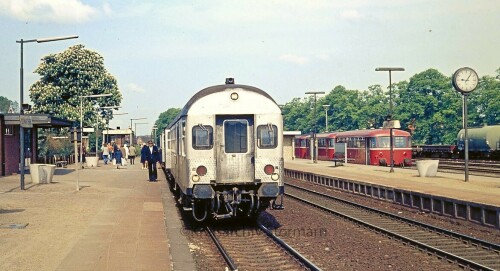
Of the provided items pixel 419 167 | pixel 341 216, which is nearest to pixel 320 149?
pixel 419 167

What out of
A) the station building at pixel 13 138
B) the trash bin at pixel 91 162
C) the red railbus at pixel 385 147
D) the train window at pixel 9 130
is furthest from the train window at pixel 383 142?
the train window at pixel 9 130

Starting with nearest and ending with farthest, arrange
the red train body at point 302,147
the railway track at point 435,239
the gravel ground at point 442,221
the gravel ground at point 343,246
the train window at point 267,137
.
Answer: the gravel ground at point 343,246
the railway track at point 435,239
the train window at point 267,137
the gravel ground at point 442,221
the red train body at point 302,147

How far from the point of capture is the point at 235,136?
13719mm

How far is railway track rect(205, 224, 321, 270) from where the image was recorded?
10.2 meters

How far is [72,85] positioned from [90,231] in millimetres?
48915

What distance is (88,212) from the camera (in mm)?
16391

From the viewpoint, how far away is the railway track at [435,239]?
1067 cm

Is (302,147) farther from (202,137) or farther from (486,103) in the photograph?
(202,137)

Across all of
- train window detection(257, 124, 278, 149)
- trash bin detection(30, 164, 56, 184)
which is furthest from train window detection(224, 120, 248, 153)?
trash bin detection(30, 164, 56, 184)

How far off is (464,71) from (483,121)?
2143 inches

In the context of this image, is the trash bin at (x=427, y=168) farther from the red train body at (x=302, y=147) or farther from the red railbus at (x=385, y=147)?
the red train body at (x=302, y=147)

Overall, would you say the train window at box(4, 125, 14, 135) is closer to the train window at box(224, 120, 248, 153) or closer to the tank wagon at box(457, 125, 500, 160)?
the train window at box(224, 120, 248, 153)

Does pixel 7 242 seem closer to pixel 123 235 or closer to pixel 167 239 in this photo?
pixel 123 235

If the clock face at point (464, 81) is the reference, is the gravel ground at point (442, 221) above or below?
below
